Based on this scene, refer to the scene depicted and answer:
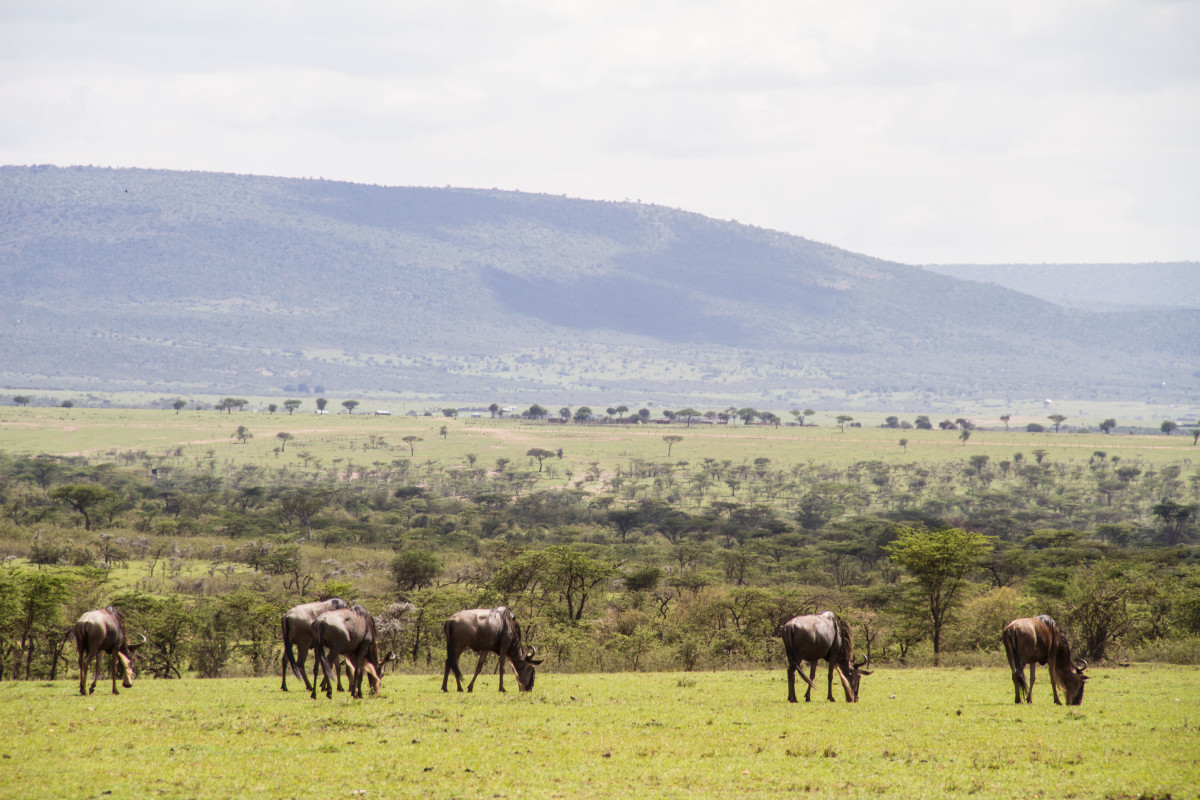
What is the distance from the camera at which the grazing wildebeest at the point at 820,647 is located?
1805 cm

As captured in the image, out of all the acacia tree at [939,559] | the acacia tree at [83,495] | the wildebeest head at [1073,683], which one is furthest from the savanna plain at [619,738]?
the acacia tree at [83,495]

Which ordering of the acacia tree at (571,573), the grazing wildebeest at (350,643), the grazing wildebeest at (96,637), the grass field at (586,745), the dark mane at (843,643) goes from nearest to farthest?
the grass field at (586,745), the grazing wildebeest at (350,643), the dark mane at (843,643), the grazing wildebeest at (96,637), the acacia tree at (571,573)

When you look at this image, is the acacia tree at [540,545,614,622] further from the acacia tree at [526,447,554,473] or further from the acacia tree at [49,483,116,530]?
the acacia tree at [526,447,554,473]

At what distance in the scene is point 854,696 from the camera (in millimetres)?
18656

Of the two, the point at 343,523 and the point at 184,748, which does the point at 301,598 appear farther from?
the point at 343,523

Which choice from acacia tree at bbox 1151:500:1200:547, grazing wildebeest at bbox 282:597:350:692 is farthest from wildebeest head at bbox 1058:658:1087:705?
acacia tree at bbox 1151:500:1200:547

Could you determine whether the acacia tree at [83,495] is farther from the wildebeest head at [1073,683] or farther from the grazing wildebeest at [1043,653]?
the wildebeest head at [1073,683]

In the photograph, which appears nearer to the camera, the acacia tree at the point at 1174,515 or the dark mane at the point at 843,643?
the dark mane at the point at 843,643

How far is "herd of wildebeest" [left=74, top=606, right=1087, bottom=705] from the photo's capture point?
18.0m

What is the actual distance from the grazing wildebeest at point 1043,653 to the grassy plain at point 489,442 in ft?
292

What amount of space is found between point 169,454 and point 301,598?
89.4 metres

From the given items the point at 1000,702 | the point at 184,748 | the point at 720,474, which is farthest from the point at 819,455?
the point at 184,748

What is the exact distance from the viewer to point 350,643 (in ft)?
59.1

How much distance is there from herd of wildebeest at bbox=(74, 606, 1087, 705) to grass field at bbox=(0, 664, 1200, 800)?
1.84 feet
